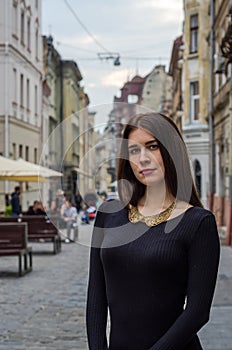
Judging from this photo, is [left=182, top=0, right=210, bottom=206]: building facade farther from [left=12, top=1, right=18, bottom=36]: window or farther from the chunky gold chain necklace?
the chunky gold chain necklace

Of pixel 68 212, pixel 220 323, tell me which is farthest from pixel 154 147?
pixel 220 323

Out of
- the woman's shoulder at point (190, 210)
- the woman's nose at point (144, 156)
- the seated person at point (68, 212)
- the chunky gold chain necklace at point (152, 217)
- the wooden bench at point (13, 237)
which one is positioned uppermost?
the woman's nose at point (144, 156)

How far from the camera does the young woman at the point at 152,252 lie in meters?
2.69

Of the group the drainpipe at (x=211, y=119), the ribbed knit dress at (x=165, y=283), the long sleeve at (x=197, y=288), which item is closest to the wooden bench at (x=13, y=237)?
the ribbed knit dress at (x=165, y=283)

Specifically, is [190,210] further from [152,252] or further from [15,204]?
[15,204]

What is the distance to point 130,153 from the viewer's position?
2.96 meters

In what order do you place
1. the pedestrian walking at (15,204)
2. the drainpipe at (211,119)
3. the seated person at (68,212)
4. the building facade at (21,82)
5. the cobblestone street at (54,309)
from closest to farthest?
the seated person at (68,212) < the cobblestone street at (54,309) < the pedestrian walking at (15,204) < the drainpipe at (211,119) < the building facade at (21,82)

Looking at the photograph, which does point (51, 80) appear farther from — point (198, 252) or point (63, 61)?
point (198, 252)

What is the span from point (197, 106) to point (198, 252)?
32.0 meters

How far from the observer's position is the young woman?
2.69 m

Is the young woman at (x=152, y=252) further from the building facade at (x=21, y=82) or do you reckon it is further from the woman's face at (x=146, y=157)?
the building facade at (x=21, y=82)

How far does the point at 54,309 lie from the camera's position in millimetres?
9227

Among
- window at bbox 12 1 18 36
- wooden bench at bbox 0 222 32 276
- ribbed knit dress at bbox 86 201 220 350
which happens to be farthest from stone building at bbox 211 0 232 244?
ribbed knit dress at bbox 86 201 220 350

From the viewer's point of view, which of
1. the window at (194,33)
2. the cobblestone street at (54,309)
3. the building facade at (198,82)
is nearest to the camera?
the cobblestone street at (54,309)
